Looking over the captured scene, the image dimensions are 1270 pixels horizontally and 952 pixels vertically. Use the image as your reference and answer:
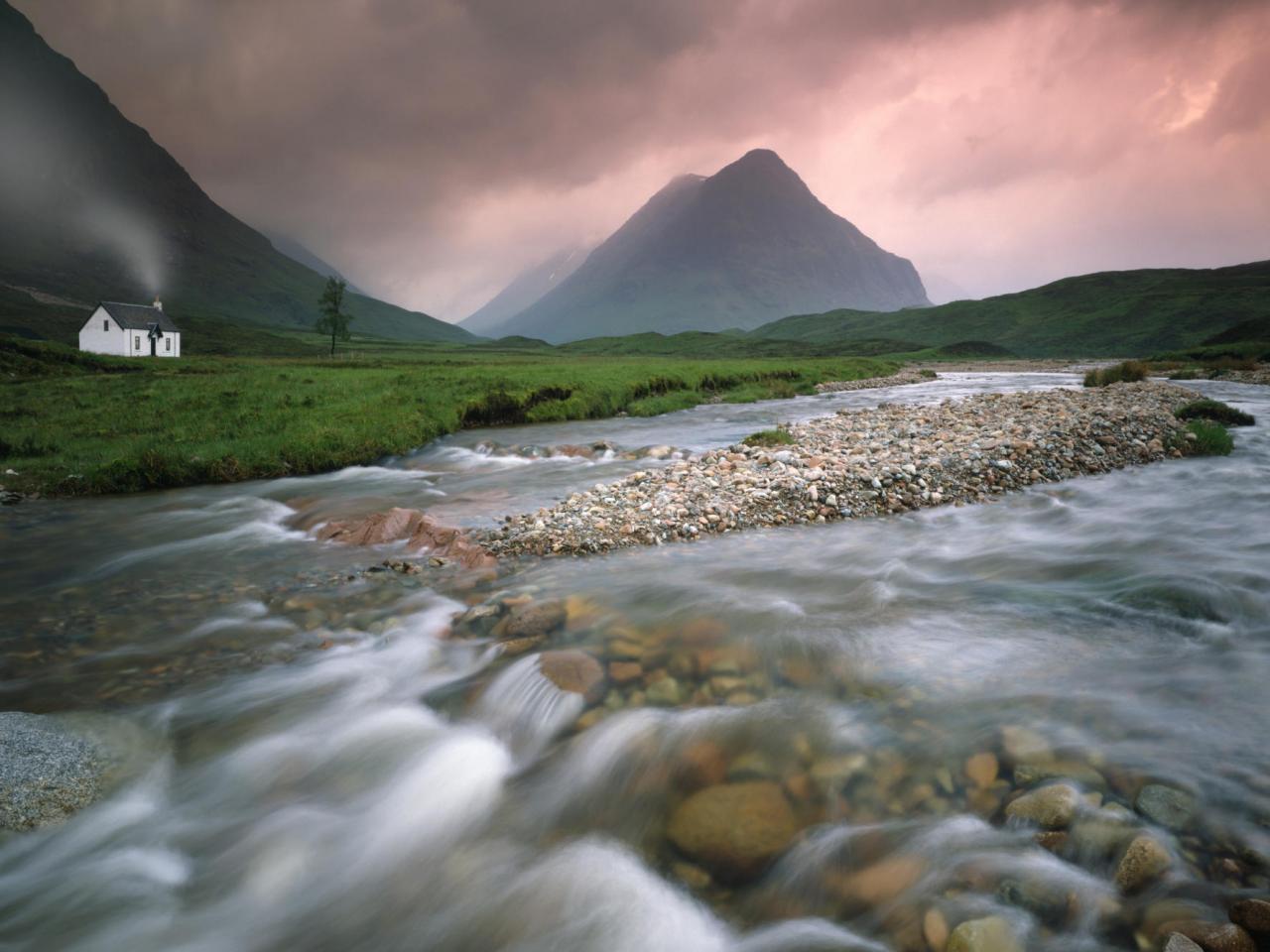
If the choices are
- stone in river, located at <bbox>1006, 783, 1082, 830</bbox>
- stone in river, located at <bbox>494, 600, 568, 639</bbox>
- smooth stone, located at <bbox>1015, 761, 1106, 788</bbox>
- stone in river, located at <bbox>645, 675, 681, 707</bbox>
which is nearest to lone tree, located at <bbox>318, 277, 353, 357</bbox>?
stone in river, located at <bbox>494, 600, 568, 639</bbox>

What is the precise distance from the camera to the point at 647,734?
17.9ft

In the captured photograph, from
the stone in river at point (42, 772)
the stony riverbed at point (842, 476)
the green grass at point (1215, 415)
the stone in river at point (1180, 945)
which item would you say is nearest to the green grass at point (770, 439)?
the stony riverbed at point (842, 476)

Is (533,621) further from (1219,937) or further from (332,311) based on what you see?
(332,311)

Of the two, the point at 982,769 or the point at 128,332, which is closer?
the point at 982,769

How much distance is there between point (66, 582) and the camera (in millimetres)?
9461

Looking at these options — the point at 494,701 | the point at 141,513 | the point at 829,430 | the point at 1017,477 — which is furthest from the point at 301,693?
the point at 829,430

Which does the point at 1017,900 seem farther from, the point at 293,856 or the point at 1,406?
the point at 1,406

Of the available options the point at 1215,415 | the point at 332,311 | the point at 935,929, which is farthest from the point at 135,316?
the point at 935,929

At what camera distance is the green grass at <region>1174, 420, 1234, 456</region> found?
15.6 m

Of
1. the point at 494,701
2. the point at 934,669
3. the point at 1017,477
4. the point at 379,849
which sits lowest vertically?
the point at 379,849

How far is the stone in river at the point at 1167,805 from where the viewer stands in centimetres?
387

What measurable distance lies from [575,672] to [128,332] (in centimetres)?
11333

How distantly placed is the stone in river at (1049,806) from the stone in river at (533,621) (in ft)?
15.2

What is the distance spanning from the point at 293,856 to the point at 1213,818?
6156 mm
